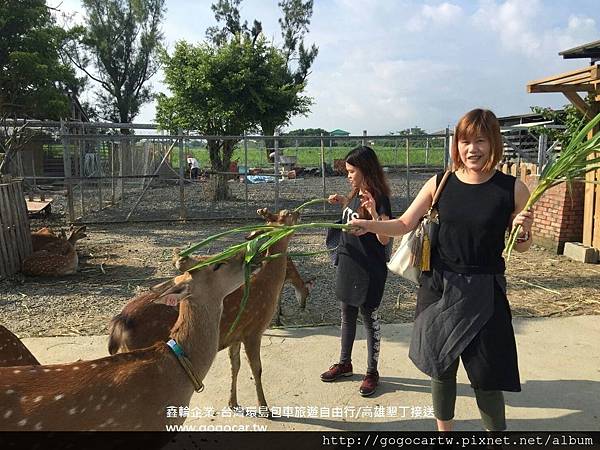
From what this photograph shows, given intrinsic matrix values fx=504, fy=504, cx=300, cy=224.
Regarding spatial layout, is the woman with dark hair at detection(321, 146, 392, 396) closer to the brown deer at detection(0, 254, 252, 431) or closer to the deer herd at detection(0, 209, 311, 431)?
the deer herd at detection(0, 209, 311, 431)

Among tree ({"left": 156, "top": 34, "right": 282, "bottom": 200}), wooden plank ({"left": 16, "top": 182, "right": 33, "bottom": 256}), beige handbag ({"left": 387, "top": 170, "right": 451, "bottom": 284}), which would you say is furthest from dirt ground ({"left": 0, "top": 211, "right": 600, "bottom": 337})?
tree ({"left": 156, "top": 34, "right": 282, "bottom": 200})

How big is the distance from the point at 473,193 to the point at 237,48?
14938 millimetres

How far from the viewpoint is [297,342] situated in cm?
475

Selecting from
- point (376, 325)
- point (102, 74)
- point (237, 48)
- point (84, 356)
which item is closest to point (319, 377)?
point (376, 325)

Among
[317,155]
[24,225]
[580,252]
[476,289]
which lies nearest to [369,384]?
[476,289]

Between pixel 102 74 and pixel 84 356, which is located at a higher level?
pixel 102 74

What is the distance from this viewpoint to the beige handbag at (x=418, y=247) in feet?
8.86

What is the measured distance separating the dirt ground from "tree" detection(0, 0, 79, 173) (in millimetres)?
6156

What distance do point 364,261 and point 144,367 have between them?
1857 mm

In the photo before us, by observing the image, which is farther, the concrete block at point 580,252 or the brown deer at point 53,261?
the concrete block at point 580,252

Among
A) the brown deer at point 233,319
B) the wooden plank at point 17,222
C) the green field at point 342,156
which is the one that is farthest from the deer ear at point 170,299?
the green field at point 342,156

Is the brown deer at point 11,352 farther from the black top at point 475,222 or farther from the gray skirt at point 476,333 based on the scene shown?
the black top at point 475,222

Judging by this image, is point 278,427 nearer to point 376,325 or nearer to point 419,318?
point 376,325

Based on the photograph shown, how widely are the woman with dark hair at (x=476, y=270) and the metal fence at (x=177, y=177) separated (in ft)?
32.7
